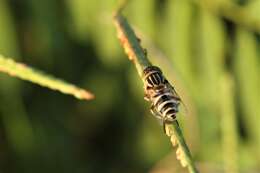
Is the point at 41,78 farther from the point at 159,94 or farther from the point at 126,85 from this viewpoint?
the point at 126,85

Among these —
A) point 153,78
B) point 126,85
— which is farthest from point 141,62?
point 126,85

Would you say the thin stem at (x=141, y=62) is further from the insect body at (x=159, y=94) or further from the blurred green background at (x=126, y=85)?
the blurred green background at (x=126, y=85)

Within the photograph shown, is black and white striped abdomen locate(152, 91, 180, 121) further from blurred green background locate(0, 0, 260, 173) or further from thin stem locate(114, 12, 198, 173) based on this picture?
blurred green background locate(0, 0, 260, 173)

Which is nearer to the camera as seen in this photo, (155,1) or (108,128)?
(155,1)

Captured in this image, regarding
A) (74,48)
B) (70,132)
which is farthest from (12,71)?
(70,132)

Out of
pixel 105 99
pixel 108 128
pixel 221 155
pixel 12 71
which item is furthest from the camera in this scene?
pixel 108 128

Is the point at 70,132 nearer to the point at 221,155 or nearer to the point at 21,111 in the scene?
the point at 21,111
